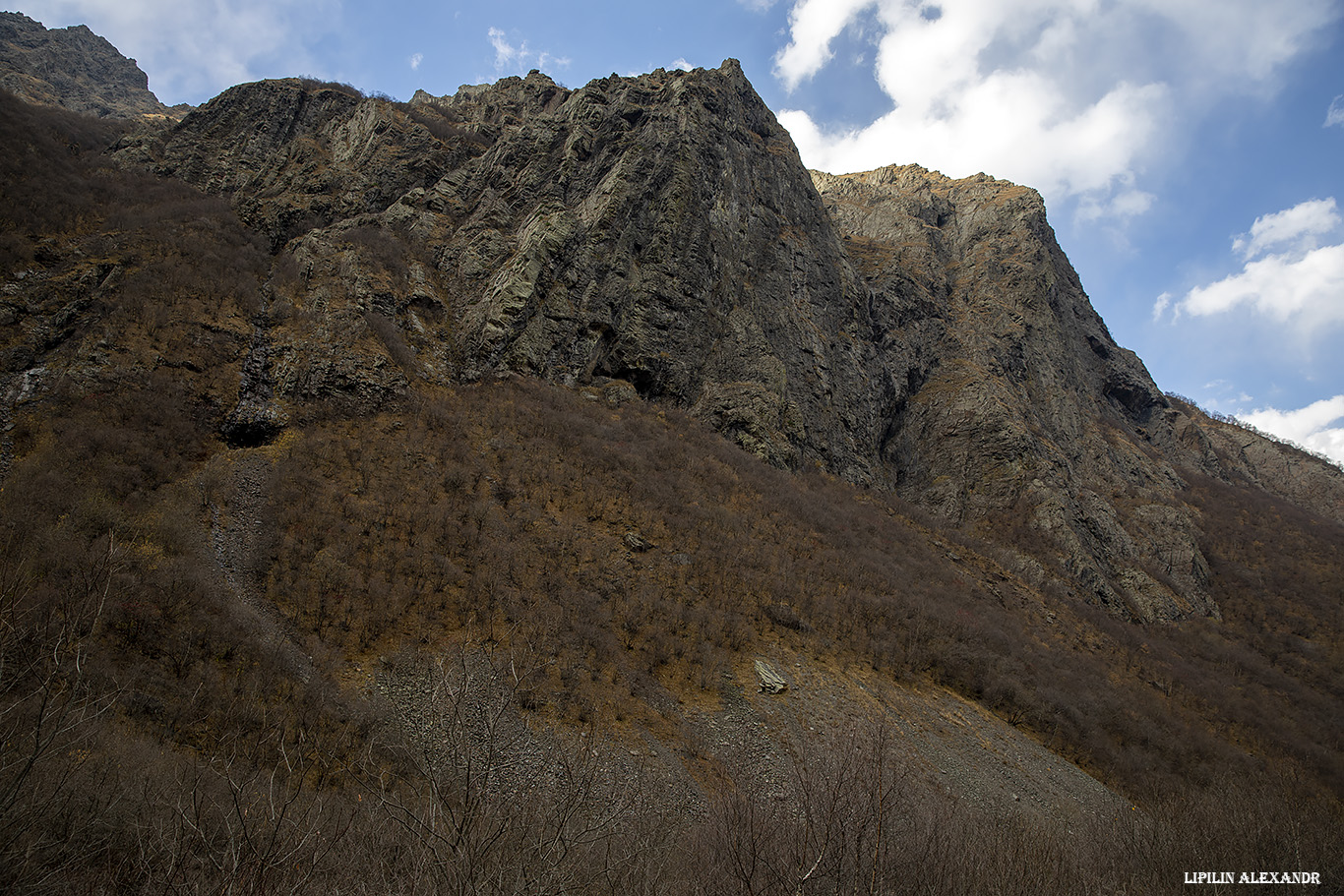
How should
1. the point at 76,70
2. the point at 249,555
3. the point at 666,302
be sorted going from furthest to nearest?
the point at 76,70, the point at 666,302, the point at 249,555

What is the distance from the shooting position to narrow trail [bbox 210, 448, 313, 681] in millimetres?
10648

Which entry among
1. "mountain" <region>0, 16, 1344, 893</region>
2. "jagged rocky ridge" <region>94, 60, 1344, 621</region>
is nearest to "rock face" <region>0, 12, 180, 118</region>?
"mountain" <region>0, 16, 1344, 893</region>

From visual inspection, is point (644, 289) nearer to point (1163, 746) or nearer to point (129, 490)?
point (129, 490)

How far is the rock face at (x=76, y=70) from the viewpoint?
199 feet

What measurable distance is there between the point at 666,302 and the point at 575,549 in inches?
795

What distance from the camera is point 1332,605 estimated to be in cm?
3322

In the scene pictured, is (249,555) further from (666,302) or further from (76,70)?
(76,70)

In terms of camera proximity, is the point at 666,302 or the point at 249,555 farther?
the point at 666,302

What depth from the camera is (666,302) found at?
32.5m

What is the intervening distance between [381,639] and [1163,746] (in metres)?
22.9

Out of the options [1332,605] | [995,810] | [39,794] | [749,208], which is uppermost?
[749,208]

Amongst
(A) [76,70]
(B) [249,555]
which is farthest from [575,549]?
(A) [76,70]

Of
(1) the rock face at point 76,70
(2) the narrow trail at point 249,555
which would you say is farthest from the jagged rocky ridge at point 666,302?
(1) the rock face at point 76,70

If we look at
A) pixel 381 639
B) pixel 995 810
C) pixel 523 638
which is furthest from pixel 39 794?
pixel 995 810
